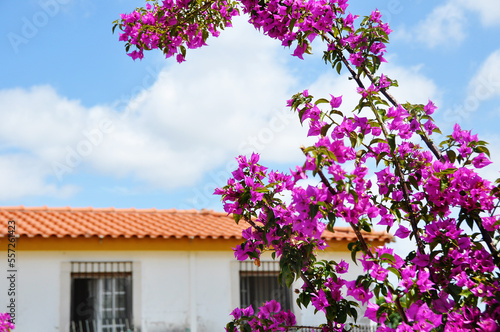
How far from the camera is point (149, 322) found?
9.58 meters

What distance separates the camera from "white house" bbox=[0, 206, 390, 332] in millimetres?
9172

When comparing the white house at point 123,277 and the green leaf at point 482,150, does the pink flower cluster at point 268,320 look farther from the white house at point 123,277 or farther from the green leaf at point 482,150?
the white house at point 123,277

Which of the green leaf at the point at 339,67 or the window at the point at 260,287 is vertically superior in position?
the green leaf at the point at 339,67

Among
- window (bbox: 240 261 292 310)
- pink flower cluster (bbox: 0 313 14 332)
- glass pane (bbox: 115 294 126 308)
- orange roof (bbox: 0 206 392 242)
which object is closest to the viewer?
pink flower cluster (bbox: 0 313 14 332)

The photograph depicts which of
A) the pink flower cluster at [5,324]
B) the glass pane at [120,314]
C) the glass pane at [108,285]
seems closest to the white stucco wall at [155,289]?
the glass pane at [120,314]

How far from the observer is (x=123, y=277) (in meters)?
9.82

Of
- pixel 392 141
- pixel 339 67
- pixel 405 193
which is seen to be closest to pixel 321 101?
pixel 392 141

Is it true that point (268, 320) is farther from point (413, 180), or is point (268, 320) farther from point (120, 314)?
point (120, 314)

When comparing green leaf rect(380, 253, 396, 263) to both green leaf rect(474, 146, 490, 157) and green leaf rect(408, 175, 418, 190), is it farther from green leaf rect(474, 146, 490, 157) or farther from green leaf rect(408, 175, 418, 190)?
green leaf rect(474, 146, 490, 157)

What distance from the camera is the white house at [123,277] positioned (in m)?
9.17

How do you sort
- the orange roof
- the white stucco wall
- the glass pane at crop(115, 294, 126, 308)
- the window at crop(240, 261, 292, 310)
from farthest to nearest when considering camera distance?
the window at crop(240, 261, 292, 310), the glass pane at crop(115, 294, 126, 308), the orange roof, the white stucco wall

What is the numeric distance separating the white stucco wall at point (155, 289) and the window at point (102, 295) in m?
0.17

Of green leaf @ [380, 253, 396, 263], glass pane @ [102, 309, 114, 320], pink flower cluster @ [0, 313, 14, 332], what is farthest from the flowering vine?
glass pane @ [102, 309, 114, 320]

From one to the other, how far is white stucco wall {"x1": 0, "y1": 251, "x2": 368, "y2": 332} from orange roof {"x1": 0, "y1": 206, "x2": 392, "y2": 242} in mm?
418
